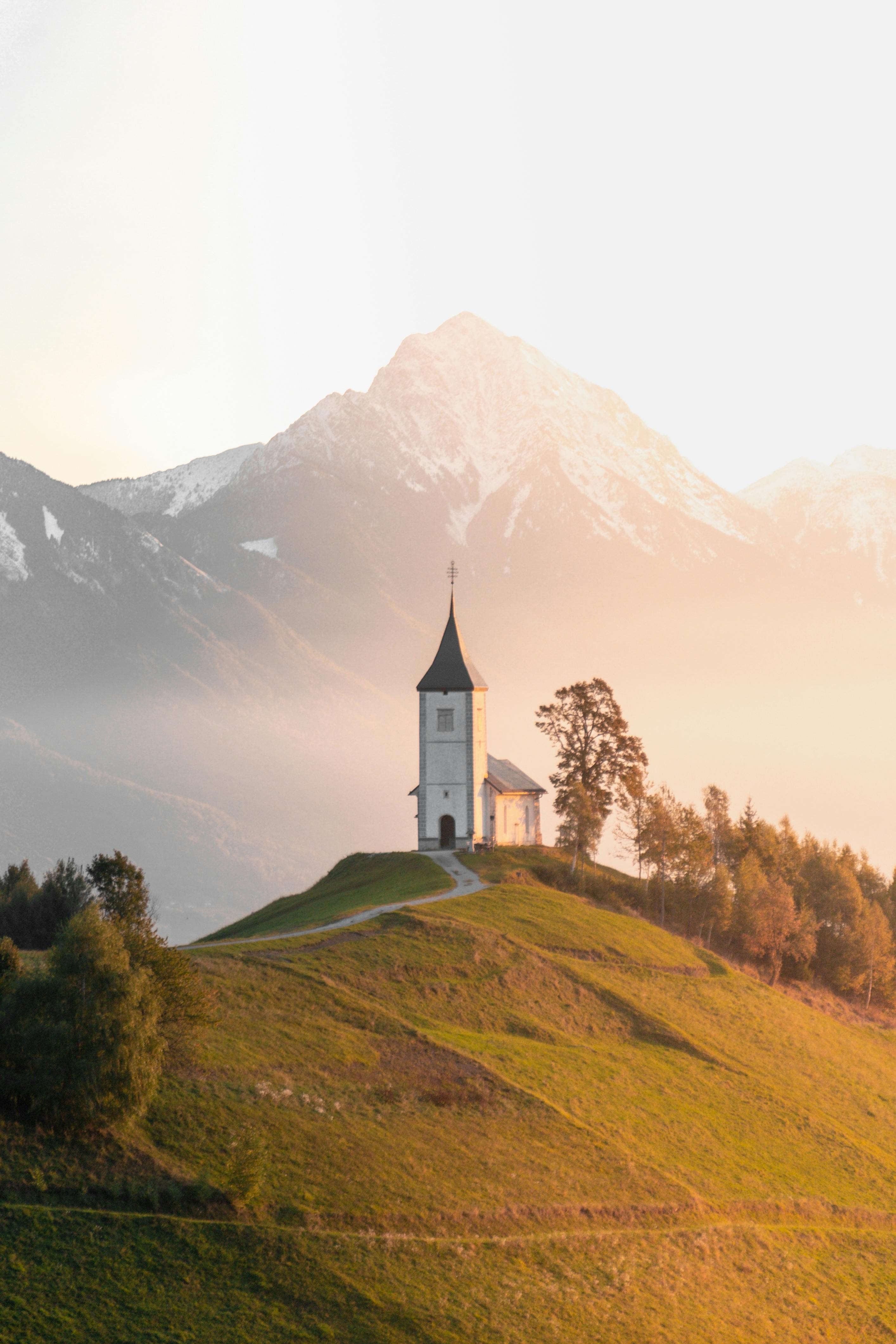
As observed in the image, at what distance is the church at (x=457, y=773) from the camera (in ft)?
277

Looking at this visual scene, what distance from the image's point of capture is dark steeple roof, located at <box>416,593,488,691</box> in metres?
85.8

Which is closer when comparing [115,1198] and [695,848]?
[115,1198]

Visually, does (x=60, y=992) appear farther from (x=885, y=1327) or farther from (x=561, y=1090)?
(x=885, y=1327)

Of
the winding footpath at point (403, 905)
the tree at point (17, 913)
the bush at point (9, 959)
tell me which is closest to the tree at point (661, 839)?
the winding footpath at point (403, 905)

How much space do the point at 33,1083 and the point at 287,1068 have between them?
10.4 meters

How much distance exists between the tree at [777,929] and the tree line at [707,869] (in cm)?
10

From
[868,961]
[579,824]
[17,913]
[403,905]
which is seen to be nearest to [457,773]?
[579,824]

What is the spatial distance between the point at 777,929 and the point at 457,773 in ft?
89.2

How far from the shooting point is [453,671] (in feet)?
284

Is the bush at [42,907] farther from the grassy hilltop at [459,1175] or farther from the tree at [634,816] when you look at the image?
the tree at [634,816]

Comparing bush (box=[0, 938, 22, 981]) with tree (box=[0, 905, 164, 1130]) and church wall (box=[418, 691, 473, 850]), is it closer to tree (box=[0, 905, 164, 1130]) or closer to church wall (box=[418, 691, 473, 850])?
tree (box=[0, 905, 164, 1130])

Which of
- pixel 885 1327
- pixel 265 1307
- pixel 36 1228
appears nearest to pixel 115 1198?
pixel 36 1228

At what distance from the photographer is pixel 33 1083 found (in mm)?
28547

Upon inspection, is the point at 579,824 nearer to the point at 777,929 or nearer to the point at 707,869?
the point at 707,869
